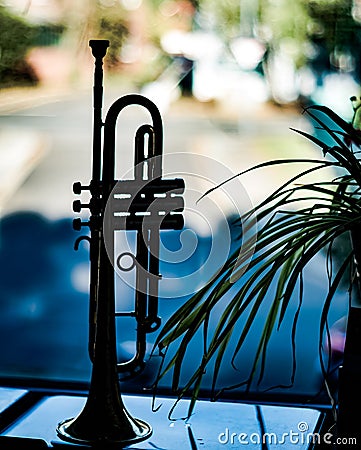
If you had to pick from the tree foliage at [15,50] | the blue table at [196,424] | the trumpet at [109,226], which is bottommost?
the blue table at [196,424]

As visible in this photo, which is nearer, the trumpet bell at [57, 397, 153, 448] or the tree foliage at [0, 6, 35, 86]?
the trumpet bell at [57, 397, 153, 448]

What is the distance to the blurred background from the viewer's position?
149cm

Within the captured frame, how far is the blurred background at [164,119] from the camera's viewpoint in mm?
1494

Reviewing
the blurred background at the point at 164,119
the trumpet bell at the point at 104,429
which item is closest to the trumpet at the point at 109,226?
the trumpet bell at the point at 104,429

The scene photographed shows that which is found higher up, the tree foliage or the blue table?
the tree foliage

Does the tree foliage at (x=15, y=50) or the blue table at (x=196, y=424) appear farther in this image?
the tree foliage at (x=15, y=50)

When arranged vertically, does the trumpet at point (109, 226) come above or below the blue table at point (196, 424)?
above

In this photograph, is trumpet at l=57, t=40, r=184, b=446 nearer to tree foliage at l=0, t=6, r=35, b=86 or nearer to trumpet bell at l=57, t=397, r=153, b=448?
trumpet bell at l=57, t=397, r=153, b=448

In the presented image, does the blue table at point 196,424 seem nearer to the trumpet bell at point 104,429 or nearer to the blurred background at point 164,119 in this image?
the trumpet bell at point 104,429

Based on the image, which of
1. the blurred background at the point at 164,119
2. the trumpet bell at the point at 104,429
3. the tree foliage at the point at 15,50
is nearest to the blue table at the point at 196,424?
the trumpet bell at the point at 104,429

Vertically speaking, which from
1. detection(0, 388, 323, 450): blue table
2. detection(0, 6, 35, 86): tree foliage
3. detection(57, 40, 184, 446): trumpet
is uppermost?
detection(0, 6, 35, 86): tree foliage

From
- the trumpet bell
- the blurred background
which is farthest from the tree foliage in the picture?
the trumpet bell

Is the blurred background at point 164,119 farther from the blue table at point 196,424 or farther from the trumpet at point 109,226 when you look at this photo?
the trumpet at point 109,226

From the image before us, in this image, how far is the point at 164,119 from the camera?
1526mm
